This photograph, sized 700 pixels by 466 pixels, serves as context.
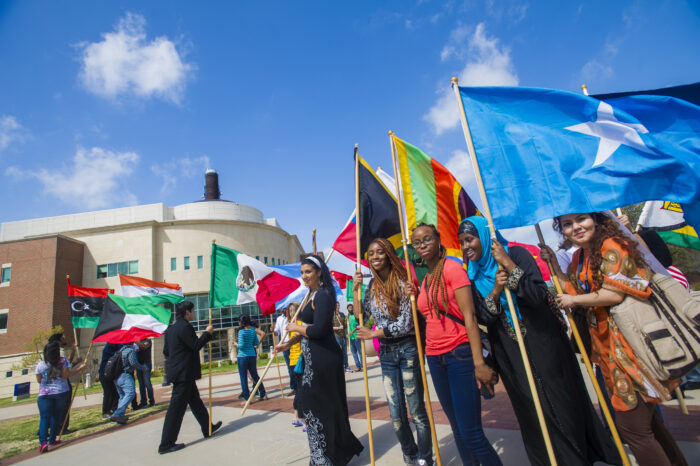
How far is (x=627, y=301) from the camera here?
2.23 meters

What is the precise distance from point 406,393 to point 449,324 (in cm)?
82

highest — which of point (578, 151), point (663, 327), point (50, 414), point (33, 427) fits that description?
point (578, 151)

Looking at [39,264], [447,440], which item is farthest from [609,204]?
[39,264]

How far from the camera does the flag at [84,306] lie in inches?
326

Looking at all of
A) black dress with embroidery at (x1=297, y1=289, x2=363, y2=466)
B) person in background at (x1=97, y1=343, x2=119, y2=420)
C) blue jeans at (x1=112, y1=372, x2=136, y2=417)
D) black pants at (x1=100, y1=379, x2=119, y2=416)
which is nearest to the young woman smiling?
black dress with embroidery at (x1=297, y1=289, x2=363, y2=466)

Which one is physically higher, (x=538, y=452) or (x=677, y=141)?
(x=677, y=141)

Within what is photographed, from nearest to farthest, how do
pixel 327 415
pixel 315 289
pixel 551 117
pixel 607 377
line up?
pixel 607 377 → pixel 551 117 → pixel 327 415 → pixel 315 289

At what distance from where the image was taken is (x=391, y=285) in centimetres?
371

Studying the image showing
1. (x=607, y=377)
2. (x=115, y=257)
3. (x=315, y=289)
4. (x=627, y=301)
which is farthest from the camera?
(x=115, y=257)

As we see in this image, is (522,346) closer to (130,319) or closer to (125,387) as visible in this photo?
(130,319)

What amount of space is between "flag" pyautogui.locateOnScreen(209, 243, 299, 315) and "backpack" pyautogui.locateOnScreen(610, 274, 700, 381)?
6.37 meters

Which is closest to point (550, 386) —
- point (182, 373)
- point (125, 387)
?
point (182, 373)

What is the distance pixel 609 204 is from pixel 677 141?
0.81 m

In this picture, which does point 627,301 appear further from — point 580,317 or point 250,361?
point 250,361
